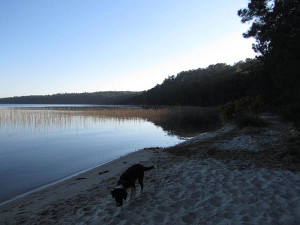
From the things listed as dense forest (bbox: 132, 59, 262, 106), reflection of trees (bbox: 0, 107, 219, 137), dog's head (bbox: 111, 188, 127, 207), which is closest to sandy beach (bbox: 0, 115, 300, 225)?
dog's head (bbox: 111, 188, 127, 207)

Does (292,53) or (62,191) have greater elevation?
(292,53)

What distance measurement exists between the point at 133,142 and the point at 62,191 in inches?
329

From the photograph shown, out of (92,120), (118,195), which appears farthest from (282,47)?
(92,120)

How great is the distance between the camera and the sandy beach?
330cm

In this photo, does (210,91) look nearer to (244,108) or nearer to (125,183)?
(244,108)

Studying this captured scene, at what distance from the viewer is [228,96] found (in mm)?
57500

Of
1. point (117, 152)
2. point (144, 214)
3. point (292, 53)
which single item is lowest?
point (117, 152)

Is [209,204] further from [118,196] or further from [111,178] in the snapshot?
[111,178]

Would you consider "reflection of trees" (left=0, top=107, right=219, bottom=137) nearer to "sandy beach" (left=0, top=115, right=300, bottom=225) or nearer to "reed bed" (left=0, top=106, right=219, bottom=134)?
"reed bed" (left=0, top=106, right=219, bottom=134)

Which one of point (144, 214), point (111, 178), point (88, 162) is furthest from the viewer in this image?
point (88, 162)

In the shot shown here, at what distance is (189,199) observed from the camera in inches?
154

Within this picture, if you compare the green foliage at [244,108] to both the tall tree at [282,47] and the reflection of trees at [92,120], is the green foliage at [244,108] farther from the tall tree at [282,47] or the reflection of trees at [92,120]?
the tall tree at [282,47]

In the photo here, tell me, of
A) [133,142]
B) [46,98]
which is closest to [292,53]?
[133,142]

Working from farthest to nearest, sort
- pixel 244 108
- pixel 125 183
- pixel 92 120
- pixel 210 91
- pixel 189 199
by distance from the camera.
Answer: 1. pixel 210 91
2. pixel 92 120
3. pixel 244 108
4. pixel 125 183
5. pixel 189 199
